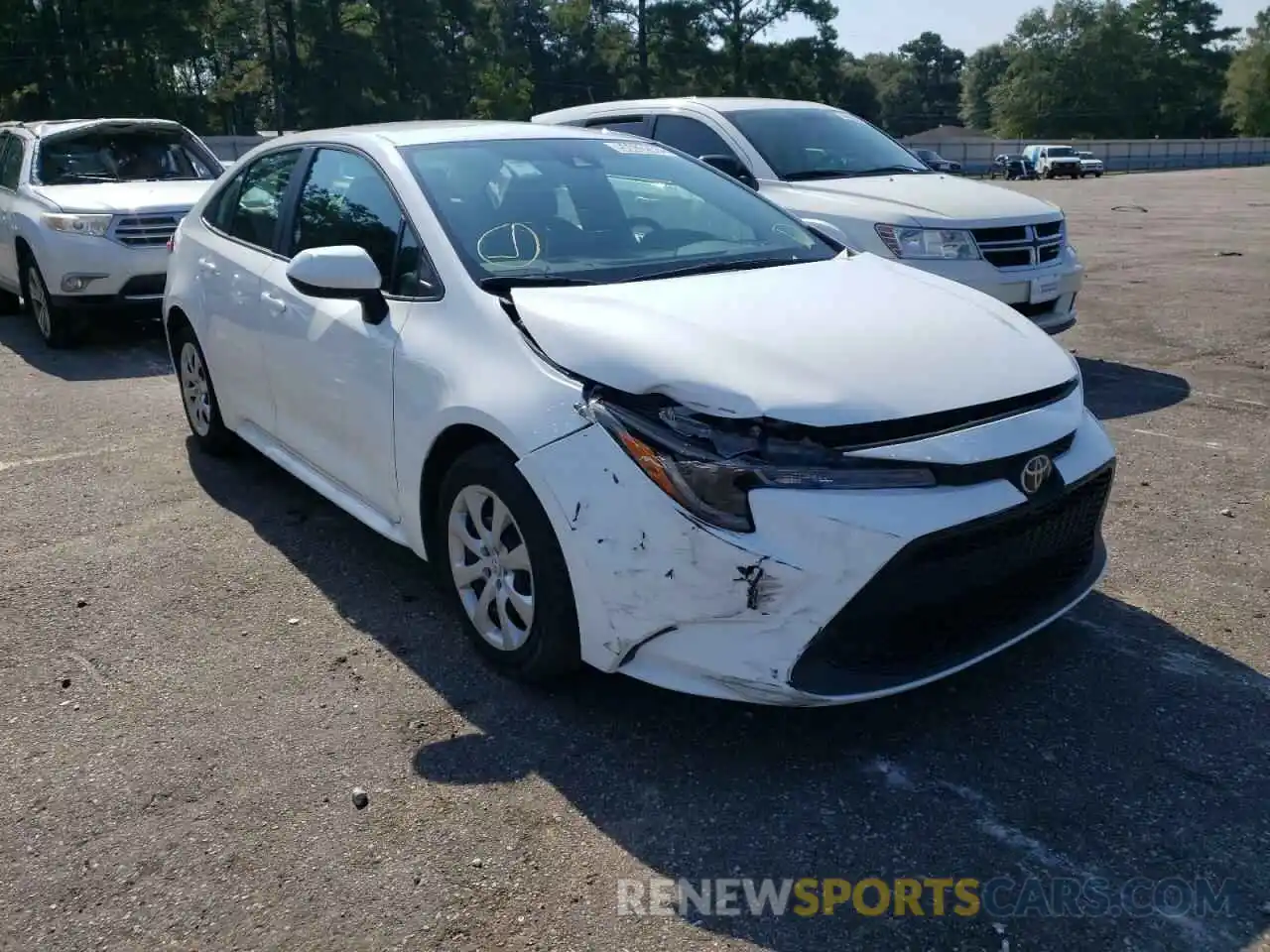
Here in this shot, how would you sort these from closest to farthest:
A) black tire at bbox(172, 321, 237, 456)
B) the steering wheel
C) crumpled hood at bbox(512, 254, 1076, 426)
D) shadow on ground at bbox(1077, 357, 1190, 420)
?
crumpled hood at bbox(512, 254, 1076, 426)
the steering wheel
black tire at bbox(172, 321, 237, 456)
shadow on ground at bbox(1077, 357, 1190, 420)

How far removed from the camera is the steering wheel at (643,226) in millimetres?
4066

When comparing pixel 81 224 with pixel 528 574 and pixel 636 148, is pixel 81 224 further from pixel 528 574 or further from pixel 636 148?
pixel 528 574

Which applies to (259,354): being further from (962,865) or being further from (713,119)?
(713,119)

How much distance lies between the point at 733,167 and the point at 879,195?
102 cm

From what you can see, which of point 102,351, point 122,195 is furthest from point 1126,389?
point 122,195

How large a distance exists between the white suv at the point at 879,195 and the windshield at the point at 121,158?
368cm

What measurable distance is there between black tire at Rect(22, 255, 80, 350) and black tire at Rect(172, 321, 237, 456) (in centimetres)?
337

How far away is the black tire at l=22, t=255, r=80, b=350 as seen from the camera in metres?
8.64

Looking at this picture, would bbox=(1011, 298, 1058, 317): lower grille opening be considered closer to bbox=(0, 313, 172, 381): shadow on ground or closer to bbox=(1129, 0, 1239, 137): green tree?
bbox=(0, 313, 172, 381): shadow on ground

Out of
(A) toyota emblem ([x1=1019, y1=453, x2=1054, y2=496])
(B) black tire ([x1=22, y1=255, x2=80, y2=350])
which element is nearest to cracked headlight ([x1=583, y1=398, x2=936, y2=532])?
(A) toyota emblem ([x1=1019, y1=453, x2=1054, y2=496])

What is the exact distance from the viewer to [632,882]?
2.68 meters

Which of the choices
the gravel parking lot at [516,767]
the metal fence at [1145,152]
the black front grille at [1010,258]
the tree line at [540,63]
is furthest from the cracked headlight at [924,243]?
the metal fence at [1145,152]

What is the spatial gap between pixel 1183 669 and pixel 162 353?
7513 millimetres

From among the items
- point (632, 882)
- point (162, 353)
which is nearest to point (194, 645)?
point (632, 882)
